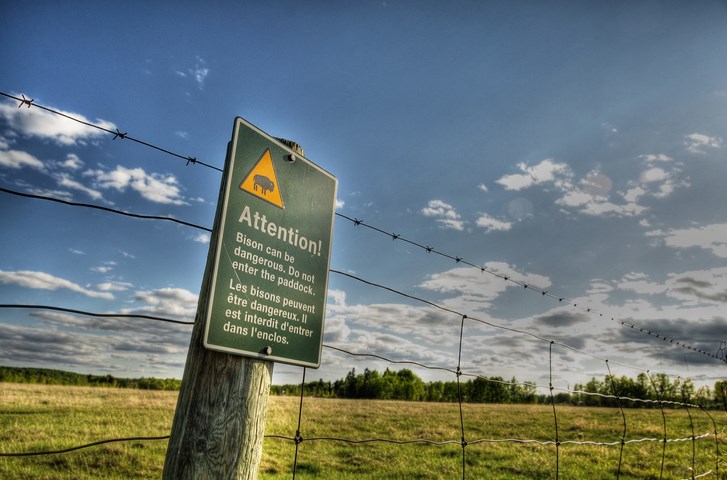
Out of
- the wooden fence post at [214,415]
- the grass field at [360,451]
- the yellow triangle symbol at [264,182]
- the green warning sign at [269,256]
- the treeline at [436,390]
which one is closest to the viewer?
the wooden fence post at [214,415]

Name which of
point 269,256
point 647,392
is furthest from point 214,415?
point 647,392

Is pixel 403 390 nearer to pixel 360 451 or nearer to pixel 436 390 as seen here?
pixel 436 390

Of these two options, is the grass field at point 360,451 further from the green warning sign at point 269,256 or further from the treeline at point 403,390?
the treeline at point 403,390

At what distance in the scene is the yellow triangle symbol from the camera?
2.61m

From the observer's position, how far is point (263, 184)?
2693mm

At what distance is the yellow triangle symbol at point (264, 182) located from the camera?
2611mm

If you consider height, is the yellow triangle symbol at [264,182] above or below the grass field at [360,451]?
above

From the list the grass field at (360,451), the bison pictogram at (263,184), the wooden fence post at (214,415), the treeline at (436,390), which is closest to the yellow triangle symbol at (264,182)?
the bison pictogram at (263,184)

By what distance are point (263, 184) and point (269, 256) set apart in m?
0.44

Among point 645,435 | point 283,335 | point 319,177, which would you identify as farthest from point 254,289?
point 645,435

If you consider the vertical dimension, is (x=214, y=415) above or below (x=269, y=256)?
below

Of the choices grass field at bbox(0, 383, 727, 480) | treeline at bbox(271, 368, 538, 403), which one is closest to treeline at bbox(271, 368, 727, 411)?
treeline at bbox(271, 368, 538, 403)

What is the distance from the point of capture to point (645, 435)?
19.5 metres

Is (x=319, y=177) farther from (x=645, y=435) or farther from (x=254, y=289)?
(x=645, y=435)
